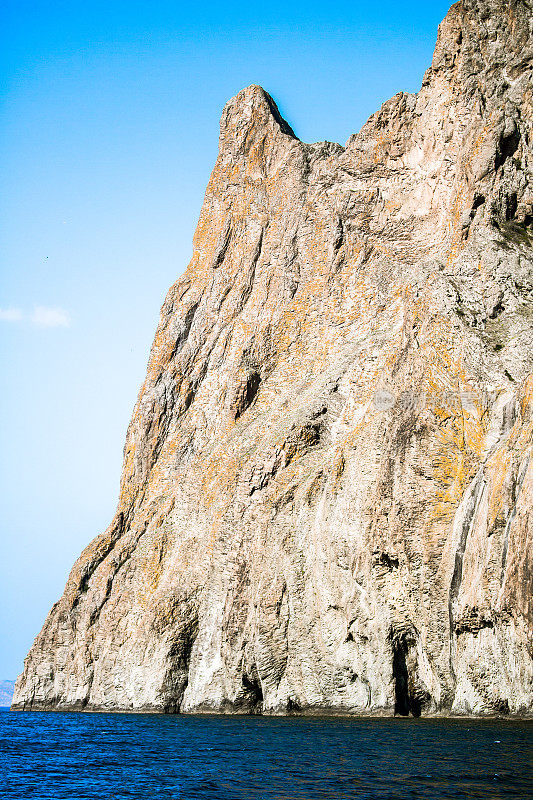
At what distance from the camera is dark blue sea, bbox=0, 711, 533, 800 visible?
56.2ft

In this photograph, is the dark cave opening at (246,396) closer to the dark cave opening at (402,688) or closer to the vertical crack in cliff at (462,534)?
the dark cave opening at (402,688)

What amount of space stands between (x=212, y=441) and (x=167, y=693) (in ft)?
52.4

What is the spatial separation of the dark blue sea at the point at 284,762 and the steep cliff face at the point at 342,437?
4.43m

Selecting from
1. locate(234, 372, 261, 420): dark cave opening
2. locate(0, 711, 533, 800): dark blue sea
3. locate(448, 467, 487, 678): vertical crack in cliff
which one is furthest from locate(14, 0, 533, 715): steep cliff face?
locate(0, 711, 533, 800): dark blue sea

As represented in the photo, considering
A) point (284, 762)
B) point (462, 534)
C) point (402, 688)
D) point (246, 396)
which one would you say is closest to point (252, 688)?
point (402, 688)

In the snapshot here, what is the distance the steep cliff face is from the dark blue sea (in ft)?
14.5

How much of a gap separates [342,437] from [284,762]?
2235 cm

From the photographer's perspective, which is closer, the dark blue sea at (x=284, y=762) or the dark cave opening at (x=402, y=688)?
the dark blue sea at (x=284, y=762)

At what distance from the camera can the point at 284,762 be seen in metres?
21.6

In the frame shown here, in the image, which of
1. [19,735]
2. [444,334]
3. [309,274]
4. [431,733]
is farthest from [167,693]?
[309,274]

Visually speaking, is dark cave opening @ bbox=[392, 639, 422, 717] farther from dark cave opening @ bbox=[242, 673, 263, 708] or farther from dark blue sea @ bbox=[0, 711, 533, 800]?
dark cave opening @ bbox=[242, 673, 263, 708]

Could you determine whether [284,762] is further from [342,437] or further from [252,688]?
[342,437]

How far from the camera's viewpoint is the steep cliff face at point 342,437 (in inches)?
1309

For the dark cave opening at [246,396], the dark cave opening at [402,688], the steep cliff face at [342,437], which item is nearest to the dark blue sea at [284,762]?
the dark cave opening at [402,688]
